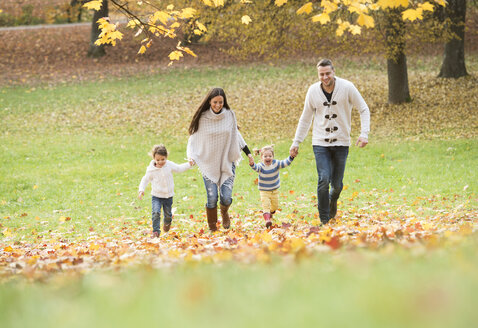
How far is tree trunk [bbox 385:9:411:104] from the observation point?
52.1 feet

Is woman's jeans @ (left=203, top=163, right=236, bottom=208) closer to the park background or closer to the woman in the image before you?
the woman

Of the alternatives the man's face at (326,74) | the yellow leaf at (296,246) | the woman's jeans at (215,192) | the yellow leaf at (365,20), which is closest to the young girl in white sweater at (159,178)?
the woman's jeans at (215,192)

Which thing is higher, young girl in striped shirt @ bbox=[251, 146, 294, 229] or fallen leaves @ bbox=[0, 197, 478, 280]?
young girl in striped shirt @ bbox=[251, 146, 294, 229]

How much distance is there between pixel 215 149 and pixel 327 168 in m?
1.52

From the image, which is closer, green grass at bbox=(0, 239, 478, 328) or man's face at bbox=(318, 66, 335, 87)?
green grass at bbox=(0, 239, 478, 328)

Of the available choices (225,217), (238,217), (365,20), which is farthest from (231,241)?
(238,217)

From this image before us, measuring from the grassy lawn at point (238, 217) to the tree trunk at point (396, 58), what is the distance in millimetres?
603

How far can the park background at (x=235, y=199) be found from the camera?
9.02ft

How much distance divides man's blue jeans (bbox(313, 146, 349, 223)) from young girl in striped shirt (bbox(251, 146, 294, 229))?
68 cm

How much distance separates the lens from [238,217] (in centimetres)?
945

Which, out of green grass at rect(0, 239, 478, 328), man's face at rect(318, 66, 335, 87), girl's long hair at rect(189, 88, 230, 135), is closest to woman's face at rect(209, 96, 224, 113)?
girl's long hair at rect(189, 88, 230, 135)

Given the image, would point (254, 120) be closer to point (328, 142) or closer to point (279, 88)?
point (279, 88)

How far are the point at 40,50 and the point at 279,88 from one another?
14156 mm

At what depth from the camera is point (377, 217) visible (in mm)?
8312
